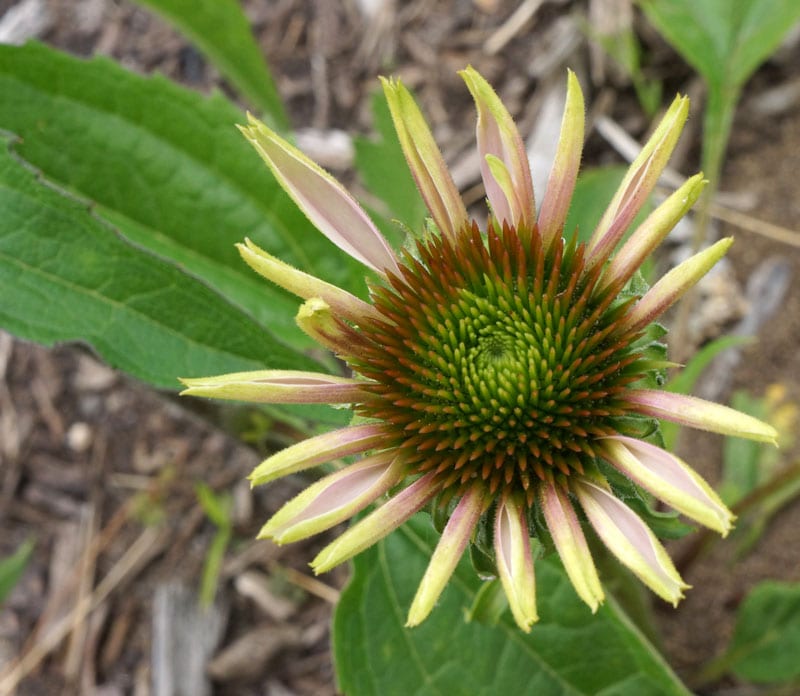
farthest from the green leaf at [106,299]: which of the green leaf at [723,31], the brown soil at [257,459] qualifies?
the green leaf at [723,31]

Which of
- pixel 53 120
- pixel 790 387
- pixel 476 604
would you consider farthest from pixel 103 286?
pixel 790 387

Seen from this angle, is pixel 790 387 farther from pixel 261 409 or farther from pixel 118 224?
pixel 118 224

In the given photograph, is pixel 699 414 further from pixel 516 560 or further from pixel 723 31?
pixel 723 31

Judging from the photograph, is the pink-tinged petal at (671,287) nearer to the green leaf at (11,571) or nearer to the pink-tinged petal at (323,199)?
the pink-tinged petal at (323,199)

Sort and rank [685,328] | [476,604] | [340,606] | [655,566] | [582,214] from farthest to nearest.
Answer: [685,328], [582,214], [340,606], [476,604], [655,566]

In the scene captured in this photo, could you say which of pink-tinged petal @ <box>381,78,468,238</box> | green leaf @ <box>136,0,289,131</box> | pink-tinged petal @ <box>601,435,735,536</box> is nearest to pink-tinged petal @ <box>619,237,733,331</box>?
pink-tinged petal @ <box>601,435,735,536</box>

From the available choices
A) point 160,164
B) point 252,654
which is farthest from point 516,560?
point 252,654
